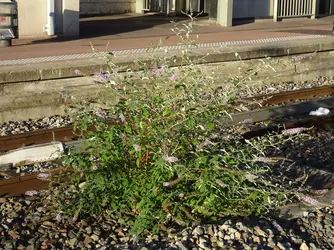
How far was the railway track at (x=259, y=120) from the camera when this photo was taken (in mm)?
6238

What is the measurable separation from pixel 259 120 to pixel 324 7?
14.3 m

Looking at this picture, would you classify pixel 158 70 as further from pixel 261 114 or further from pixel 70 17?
pixel 70 17

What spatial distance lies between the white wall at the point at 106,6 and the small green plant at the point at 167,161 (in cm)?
1604

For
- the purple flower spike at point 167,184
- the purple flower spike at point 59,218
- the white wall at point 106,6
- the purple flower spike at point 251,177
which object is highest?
the white wall at point 106,6

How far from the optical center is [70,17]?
15.8 metres

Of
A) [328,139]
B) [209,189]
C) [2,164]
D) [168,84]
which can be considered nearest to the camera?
[209,189]

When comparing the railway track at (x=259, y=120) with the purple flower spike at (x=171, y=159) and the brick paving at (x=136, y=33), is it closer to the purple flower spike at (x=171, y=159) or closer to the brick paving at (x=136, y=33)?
the purple flower spike at (x=171, y=159)

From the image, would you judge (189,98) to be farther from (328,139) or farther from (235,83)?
(328,139)

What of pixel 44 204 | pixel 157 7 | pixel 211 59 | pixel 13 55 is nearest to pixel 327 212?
pixel 44 204

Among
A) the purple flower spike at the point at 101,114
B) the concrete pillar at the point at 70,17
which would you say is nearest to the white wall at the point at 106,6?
the concrete pillar at the point at 70,17

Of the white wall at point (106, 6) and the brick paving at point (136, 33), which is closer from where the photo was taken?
the brick paving at point (136, 33)

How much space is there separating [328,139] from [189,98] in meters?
3.51

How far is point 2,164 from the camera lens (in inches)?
273

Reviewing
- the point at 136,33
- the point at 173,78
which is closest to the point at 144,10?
the point at 136,33
